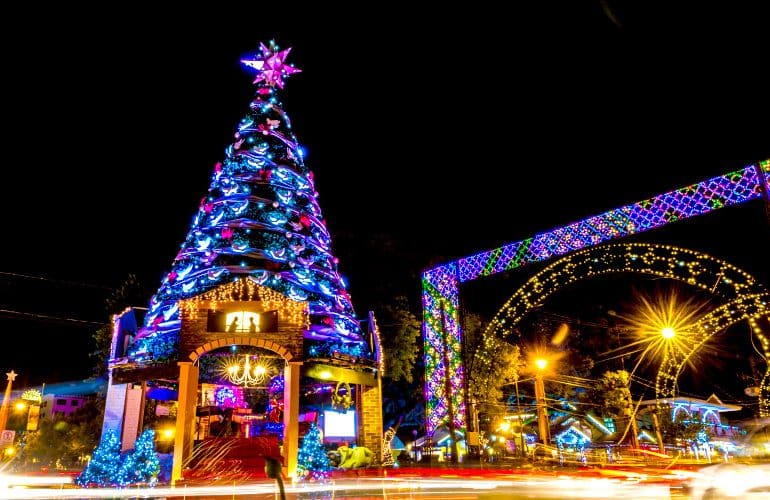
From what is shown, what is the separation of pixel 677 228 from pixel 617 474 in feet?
24.7

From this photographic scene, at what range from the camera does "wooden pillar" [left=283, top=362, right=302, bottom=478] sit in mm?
13977

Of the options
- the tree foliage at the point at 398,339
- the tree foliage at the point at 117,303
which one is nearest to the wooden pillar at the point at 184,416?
the tree foliage at the point at 398,339

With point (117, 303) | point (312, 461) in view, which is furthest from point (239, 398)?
point (312, 461)

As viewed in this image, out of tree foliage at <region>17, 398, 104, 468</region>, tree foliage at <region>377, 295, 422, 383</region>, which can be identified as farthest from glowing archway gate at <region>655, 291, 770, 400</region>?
tree foliage at <region>17, 398, 104, 468</region>

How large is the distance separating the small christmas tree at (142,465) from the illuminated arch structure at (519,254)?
28.0ft

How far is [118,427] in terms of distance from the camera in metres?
17.2

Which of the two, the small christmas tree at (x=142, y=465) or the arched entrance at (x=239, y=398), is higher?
the arched entrance at (x=239, y=398)

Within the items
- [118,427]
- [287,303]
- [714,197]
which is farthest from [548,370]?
[118,427]

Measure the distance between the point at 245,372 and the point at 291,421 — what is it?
7222mm

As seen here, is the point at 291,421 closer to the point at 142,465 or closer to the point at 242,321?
the point at 242,321

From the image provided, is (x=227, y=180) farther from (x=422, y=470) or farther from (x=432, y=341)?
(x=422, y=470)

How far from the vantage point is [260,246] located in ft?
57.0

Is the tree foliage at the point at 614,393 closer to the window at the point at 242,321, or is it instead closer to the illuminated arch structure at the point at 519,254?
the illuminated arch structure at the point at 519,254

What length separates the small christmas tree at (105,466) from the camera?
13242mm
